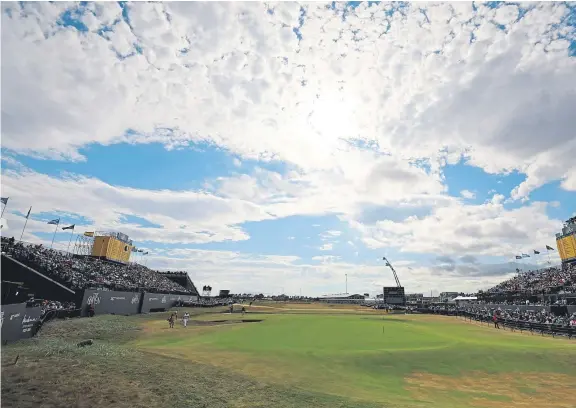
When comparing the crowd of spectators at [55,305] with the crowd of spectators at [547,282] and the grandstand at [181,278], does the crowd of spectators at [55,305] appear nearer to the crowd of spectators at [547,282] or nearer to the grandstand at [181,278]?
the grandstand at [181,278]

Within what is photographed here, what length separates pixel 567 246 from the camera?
91.2m

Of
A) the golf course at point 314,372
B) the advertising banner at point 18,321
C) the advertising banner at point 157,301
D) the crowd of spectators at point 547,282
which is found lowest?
the golf course at point 314,372

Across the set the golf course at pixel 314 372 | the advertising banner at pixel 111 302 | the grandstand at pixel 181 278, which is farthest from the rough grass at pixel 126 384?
the grandstand at pixel 181 278

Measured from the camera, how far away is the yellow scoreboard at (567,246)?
88625mm

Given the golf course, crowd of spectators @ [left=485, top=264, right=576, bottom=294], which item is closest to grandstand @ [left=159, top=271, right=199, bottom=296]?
the golf course

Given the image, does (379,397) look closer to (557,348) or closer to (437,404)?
(437,404)

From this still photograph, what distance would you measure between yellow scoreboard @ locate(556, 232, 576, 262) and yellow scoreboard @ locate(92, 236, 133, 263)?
128 metres

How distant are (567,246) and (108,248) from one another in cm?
12881

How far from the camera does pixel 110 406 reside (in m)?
10.6

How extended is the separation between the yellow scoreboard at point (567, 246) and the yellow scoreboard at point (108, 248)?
127783mm

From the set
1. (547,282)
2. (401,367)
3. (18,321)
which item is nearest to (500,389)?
(401,367)

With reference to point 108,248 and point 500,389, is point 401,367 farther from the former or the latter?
point 108,248

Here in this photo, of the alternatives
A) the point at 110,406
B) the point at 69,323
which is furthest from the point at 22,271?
the point at 110,406

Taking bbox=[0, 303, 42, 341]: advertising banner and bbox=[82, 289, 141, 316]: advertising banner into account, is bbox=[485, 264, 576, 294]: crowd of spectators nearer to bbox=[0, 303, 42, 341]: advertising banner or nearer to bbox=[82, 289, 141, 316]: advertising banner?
bbox=[82, 289, 141, 316]: advertising banner
